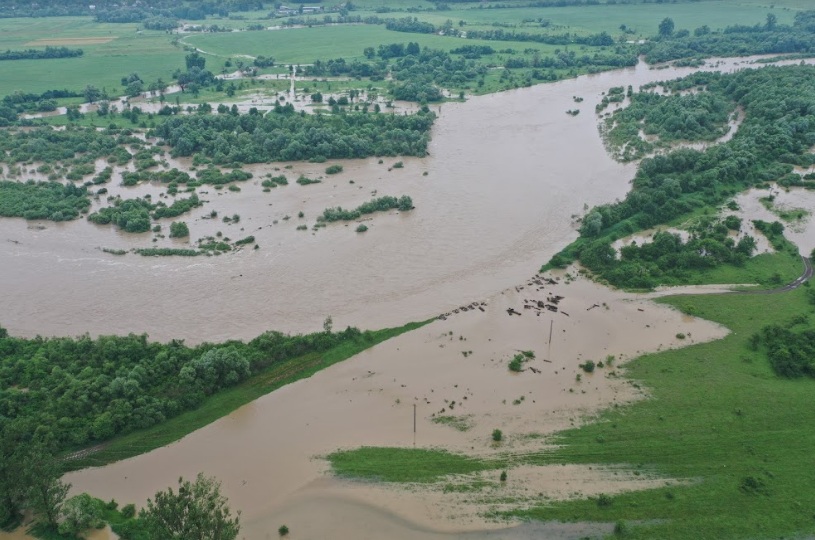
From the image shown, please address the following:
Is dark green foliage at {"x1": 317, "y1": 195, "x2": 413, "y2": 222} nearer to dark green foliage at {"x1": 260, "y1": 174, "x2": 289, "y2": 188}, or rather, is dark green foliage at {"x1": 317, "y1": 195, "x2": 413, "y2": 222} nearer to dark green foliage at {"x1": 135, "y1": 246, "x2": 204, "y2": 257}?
dark green foliage at {"x1": 260, "y1": 174, "x2": 289, "y2": 188}

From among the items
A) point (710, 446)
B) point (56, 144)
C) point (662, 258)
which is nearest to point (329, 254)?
point (662, 258)

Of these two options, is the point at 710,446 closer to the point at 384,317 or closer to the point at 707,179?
the point at 384,317

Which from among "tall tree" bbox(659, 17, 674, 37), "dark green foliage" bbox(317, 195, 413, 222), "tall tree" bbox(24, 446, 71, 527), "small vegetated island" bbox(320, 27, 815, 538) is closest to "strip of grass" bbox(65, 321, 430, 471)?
"tall tree" bbox(24, 446, 71, 527)

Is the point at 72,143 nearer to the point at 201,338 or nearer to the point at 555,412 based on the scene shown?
the point at 201,338

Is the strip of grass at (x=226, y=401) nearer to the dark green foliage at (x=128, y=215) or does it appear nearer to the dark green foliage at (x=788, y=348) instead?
the dark green foliage at (x=788, y=348)

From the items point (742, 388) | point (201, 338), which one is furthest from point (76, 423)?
point (742, 388)
